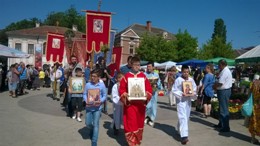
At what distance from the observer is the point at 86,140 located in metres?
6.67

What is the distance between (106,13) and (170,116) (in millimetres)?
5917

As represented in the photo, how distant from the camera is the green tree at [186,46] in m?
53.2

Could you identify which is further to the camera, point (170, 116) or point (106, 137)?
point (170, 116)

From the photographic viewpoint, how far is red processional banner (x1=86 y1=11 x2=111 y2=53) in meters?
12.8

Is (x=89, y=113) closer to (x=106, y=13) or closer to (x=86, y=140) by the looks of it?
(x=86, y=140)

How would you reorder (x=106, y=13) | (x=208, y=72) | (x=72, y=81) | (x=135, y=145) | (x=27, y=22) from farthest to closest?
(x=27, y=22) < (x=106, y=13) < (x=208, y=72) < (x=72, y=81) < (x=135, y=145)

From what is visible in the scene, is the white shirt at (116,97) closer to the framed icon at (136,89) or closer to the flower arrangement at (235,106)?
the framed icon at (136,89)

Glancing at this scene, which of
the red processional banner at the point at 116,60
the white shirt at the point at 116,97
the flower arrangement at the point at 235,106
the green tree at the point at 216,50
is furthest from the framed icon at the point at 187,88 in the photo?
the green tree at the point at 216,50

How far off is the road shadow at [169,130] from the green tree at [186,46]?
150ft

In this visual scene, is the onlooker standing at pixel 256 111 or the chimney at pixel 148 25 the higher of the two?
the chimney at pixel 148 25

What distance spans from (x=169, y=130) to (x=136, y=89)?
8.77 ft

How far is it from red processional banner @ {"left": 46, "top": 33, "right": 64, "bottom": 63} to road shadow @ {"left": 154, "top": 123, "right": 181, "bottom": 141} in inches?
470

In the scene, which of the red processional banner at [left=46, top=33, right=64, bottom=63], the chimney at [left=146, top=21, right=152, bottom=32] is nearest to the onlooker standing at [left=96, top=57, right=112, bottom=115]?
the red processional banner at [left=46, top=33, right=64, bottom=63]

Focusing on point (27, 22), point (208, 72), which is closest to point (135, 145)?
point (208, 72)
